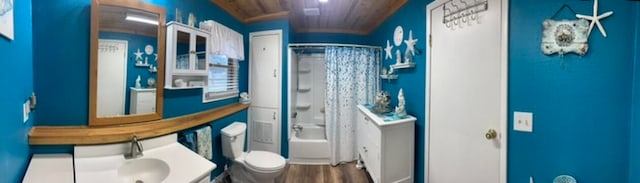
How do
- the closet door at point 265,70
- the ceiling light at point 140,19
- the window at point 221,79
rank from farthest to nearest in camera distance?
the closet door at point 265,70 < the window at point 221,79 < the ceiling light at point 140,19

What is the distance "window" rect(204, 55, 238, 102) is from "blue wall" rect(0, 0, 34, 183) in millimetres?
1244

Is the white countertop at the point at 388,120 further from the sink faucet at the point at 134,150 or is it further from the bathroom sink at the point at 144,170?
the sink faucet at the point at 134,150

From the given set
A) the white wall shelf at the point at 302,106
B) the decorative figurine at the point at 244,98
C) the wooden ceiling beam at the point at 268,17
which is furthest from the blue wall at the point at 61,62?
the white wall shelf at the point at 302,106

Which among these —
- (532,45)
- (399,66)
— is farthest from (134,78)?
(532,45)

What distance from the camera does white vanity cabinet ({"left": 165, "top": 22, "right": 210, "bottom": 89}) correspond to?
76.8 inches

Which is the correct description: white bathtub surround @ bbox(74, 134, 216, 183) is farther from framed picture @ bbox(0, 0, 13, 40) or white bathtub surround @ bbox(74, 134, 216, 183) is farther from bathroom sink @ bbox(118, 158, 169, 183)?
framed picture @ bbox(0, 0, 13, 40)

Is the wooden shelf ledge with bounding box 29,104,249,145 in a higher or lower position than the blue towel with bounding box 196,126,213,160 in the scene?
higher

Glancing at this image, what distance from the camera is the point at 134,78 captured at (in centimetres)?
176

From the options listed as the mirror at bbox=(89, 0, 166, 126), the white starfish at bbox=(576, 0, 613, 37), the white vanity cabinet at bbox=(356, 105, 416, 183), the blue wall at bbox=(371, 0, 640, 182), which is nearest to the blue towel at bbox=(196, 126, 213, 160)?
the mirror at bbox=(89, 0, 166, 126)

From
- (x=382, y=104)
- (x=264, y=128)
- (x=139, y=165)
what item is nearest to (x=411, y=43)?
(x=382, y=104)

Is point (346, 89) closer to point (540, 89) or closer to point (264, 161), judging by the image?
point (264, 161)

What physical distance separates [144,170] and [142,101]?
0.56m

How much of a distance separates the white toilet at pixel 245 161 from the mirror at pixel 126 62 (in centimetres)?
70

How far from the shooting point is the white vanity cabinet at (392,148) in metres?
2.17
